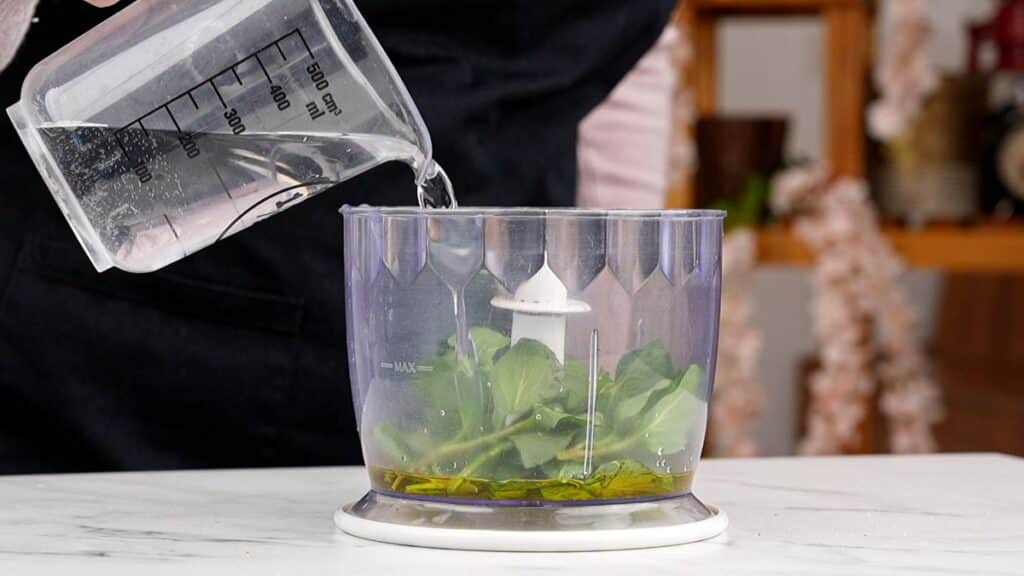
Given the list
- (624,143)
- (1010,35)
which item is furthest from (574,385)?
(1010,35)

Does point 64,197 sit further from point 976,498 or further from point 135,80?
point 976,498

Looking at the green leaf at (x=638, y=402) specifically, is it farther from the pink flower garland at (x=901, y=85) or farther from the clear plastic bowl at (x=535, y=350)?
the pink flower garland at (x=901, y=85)

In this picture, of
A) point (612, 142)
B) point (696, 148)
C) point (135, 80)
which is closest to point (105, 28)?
point (135, 80)

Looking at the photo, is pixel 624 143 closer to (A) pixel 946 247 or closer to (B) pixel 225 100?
(B) pixel 225 100

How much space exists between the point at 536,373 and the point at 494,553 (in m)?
0.08

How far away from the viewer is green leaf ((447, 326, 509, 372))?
632 millimetres

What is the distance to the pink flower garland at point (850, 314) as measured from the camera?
8.38 ft

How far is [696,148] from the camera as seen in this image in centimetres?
259

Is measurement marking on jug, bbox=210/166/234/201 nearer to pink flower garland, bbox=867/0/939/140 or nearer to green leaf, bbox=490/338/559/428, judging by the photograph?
green leaf, bbox=490/338/559/428

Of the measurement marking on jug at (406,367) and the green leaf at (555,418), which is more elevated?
the measurement marking on jug at (406,367)

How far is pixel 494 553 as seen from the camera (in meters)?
0.62

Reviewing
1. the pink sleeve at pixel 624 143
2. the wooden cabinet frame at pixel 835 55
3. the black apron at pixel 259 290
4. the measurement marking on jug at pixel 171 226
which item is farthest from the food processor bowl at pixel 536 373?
the wooden cabinet frame at pixel 835 55

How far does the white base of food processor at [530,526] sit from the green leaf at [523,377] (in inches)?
1.9

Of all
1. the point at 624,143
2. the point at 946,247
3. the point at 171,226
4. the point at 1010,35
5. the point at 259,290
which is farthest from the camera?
the point at 1010,35
